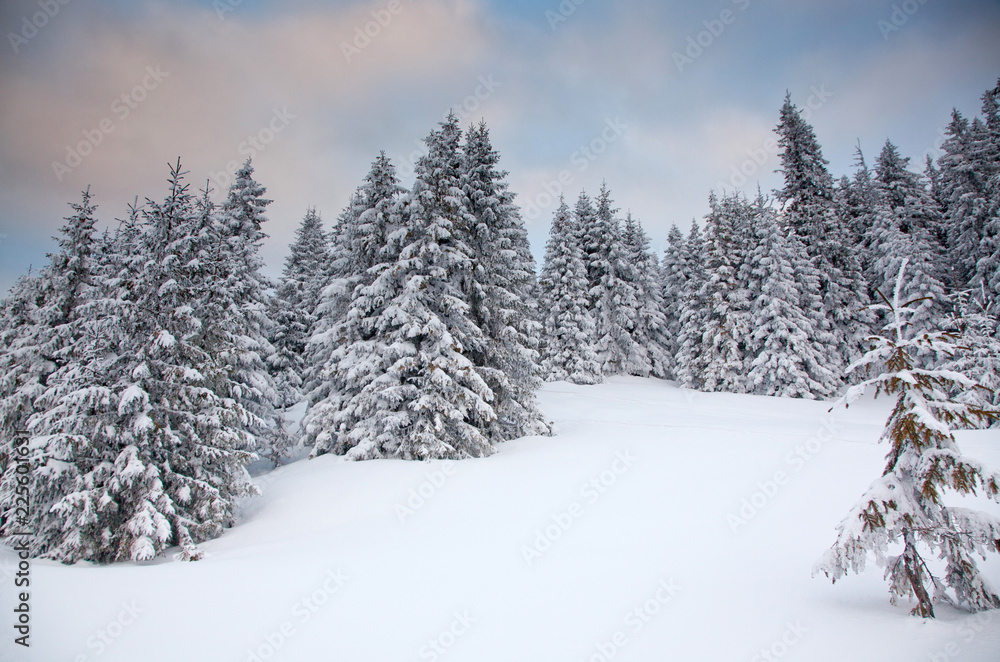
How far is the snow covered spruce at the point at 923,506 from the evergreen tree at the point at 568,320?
24499mm

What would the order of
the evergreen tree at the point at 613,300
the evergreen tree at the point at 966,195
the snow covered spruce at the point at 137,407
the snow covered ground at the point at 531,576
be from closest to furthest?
the snow covered ground at the point at 531,576
the snow covered spruce at the point at 137,407
the evergreen tree at the point at 966,195
the evergreen tree at the point at 613,300

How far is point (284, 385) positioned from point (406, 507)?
17179 millimetres

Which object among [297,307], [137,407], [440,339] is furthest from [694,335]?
[137,407]

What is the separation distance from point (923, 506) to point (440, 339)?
1124 cm

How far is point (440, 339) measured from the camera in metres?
13.9

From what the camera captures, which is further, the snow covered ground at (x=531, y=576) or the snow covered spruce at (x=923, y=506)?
the snow covered ground at (x=531, y=576)

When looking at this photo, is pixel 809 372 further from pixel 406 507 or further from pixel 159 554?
pixel 159 554

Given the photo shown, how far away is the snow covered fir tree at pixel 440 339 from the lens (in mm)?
4863

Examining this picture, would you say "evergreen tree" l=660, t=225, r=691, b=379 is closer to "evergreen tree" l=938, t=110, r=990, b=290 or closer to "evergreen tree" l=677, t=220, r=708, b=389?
"evergreen tree" l=677, t=220, r=708, b=389

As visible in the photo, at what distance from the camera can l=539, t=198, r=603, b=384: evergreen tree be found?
29.6 m

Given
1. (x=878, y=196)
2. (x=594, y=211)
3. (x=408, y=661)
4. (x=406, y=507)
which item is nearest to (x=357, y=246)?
(x=406, y=507)

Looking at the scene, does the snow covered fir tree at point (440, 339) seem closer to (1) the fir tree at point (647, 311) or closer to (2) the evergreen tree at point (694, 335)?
(2) the evergreen tree at point (694, 335)

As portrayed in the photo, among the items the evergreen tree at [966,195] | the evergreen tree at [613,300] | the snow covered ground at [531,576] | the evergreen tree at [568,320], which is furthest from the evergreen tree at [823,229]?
the snow covered ground at [531,576]

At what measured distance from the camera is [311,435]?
52.9ft
